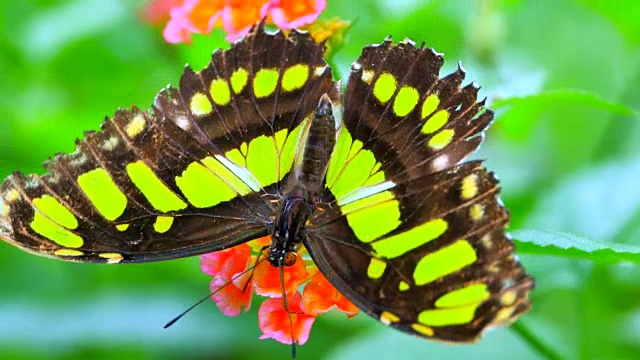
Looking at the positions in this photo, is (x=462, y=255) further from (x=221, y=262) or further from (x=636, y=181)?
(x=636, y=181)

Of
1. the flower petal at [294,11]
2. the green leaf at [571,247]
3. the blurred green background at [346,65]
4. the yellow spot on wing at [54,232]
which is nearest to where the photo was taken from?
the green leaf at [571,247]

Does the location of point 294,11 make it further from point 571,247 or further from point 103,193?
point 571,247

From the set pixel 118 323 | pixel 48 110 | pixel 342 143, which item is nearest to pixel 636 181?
pixel 342 143

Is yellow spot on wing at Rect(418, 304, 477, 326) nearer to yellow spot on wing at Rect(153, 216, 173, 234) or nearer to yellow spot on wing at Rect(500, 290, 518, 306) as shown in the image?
yellow spot on wing at Rect(500, 290, 518, 306)

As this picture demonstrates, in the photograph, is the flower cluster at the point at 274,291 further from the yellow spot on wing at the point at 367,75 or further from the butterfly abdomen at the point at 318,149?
the yellow spot on wing at the point at 367,75

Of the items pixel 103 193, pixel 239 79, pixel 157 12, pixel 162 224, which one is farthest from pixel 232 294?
pixel 157 12

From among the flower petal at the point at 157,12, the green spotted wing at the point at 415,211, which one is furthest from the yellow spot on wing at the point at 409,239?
the flower petal at the point at 157,12
